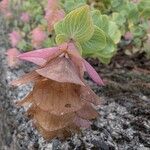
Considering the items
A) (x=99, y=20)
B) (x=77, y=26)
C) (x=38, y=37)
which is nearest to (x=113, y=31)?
(x=99, y=20)

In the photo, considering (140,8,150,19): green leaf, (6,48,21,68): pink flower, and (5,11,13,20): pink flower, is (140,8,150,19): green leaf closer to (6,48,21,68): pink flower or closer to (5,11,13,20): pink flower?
(6,48,21,68): pink flower

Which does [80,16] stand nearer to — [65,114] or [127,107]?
[65,114]

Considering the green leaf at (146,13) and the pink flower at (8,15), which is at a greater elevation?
the green leaf at (146,13)

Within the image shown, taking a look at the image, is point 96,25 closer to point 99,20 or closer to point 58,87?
point 99,20

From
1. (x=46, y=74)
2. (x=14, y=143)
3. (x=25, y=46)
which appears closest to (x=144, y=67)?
(x=25, y=46)

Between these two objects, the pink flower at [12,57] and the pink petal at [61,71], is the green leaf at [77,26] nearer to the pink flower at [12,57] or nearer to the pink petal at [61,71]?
the pink petal at [61,71]

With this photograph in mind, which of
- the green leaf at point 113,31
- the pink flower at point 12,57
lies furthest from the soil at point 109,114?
the green leaf at point 113,31
